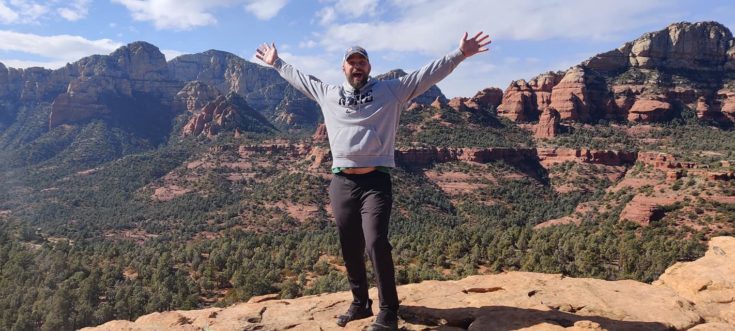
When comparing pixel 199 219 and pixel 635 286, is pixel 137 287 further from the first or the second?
pixel 199 219

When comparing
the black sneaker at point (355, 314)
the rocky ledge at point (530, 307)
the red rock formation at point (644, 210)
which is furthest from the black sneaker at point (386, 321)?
the red rock formation at point (644, 210)

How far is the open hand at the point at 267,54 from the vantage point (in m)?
6.72

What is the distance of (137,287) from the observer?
1353 inches

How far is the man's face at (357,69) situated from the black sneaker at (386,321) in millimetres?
2758

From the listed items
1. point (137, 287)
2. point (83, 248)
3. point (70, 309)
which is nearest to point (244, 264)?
point (137, 287)

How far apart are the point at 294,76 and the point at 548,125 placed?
110947 millimetres

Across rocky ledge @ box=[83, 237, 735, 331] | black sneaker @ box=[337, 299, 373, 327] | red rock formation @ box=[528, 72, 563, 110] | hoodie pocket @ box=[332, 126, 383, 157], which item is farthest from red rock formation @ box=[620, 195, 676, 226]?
red rock formation @ box=[528, 72, 563, 110]

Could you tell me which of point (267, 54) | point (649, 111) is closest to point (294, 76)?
point (267, 54)

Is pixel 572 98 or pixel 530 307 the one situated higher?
pixel 572 98

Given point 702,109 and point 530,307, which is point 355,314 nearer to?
point 530,307

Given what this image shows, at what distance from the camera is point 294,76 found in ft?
20.9

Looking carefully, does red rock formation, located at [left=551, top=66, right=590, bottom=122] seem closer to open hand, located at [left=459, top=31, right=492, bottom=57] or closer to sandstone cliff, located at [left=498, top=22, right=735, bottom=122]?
sandstone cliff, located at [left=498, top=22, right=735, bottom=122]

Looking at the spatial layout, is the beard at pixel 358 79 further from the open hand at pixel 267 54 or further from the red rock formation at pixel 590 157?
the red rock formation at pixel 590 157

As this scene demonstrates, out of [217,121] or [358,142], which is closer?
[358,142]
